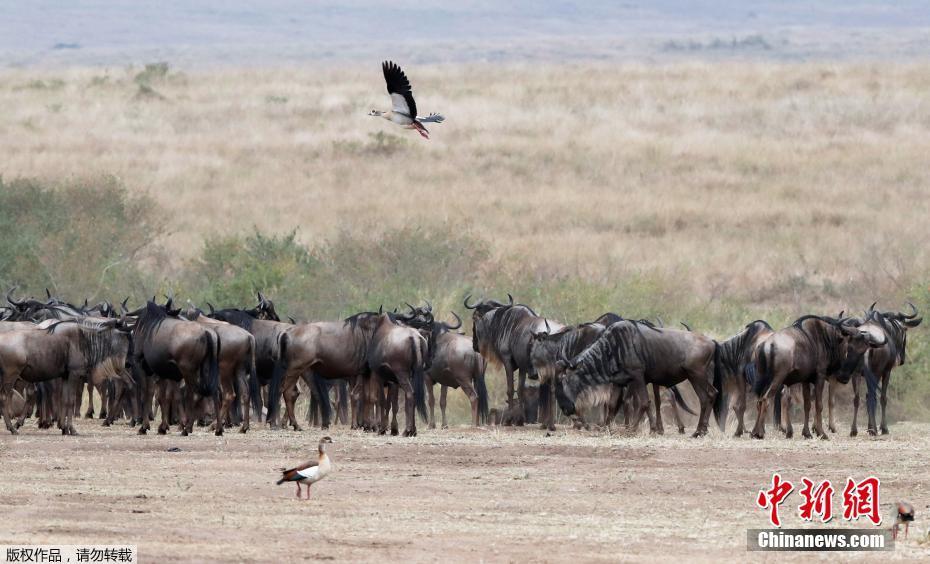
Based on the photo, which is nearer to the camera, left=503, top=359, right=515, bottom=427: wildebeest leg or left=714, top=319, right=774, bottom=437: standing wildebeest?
left=714, top=319, right=774, bottom=437: standing wildebeest

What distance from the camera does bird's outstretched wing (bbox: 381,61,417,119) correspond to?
18078 millimetres

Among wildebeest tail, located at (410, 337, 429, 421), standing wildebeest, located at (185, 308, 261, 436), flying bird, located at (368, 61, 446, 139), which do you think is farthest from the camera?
wildebeest tail, located at (410, 337, 429, 421)

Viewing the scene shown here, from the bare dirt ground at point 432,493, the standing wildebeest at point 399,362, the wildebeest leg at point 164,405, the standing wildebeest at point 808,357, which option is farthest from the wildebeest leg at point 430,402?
the standing wildebeest at point 808,357

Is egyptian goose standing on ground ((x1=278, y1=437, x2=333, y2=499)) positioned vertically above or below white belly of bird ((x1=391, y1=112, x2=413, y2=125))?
below

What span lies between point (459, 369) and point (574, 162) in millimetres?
32505

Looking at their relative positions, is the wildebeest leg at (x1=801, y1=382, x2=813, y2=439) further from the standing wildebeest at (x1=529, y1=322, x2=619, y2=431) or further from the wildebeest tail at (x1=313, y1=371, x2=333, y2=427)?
the wildebeest tail at (x1=313, y1=371, x2=333, y2=427)

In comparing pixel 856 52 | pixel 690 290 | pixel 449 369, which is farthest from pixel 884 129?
pixel 856 52

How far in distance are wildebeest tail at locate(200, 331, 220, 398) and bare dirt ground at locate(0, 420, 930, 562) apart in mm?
630

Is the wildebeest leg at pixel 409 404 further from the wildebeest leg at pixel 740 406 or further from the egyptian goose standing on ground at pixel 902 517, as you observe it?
the egyptian goose standing on ground at pixel 902 517

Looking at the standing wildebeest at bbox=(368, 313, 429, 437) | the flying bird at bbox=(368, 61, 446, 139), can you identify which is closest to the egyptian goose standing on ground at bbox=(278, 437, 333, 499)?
the flying bird at bbox=(368, 61, 446, 139)

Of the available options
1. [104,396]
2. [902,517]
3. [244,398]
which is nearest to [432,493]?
[902,517]

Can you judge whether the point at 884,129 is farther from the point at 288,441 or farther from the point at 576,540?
the point at 576,540

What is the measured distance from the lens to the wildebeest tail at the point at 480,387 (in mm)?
22312

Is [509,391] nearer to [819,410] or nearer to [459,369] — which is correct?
[459,369]
